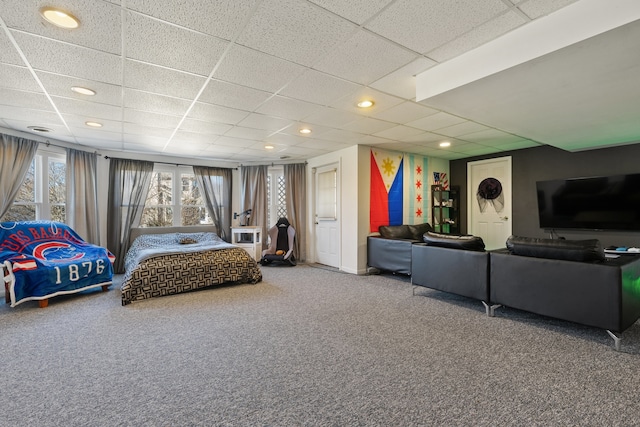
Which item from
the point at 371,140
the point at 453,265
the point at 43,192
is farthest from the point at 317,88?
the point at 43,192

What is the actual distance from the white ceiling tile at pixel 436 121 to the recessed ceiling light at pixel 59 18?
11.2 feet

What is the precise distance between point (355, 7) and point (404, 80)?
1098mm

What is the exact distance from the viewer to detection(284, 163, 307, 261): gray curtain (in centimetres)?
649

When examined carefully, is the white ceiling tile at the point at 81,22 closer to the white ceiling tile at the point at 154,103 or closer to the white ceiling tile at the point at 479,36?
the white ceiling tile at the point at 154,103

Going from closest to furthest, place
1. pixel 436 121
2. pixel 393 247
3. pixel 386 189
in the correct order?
pixel 436 121 → pixel 393 247 → pixel 386 189

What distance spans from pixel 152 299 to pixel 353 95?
3.44m

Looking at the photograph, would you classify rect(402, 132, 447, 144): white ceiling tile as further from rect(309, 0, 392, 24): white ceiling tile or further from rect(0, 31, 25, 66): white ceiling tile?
rect(0, 31, 25, 66): white ceiling tile

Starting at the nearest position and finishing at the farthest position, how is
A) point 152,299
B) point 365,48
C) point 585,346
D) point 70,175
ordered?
point 365,48
point 585,346
point 152,299
point 70,175

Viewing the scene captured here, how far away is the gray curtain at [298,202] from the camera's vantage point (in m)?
6.49

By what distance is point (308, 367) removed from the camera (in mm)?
2020

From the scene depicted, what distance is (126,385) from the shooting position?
1.82 m

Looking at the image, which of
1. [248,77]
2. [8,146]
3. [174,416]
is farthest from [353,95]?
[8,146]

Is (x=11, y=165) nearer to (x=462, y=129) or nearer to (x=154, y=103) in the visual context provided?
(x=154, y=103)

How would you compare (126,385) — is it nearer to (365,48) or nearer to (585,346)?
(365,48)
